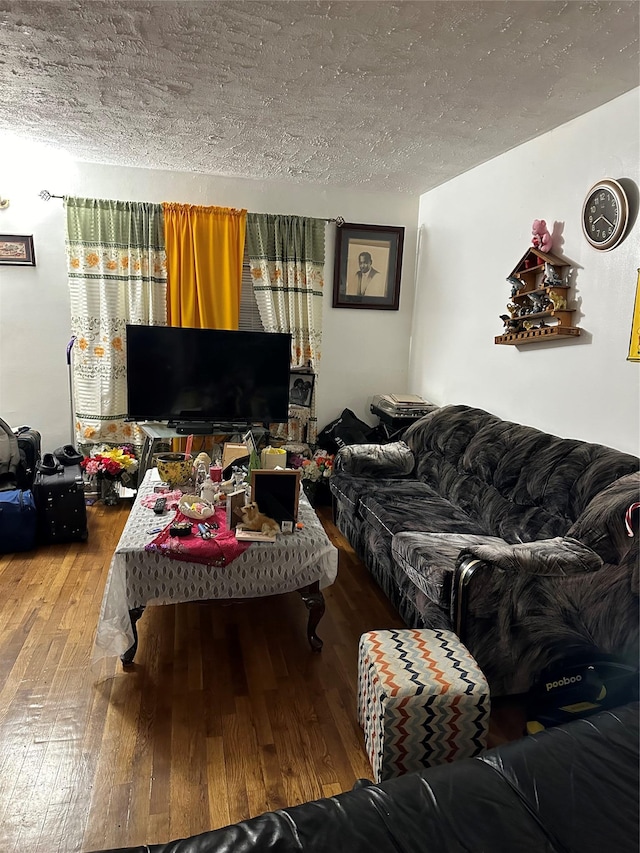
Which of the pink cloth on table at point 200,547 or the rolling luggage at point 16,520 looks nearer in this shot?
the pink cloth on table at point 200,547

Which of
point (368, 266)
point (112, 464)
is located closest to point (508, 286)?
point (368, 266)

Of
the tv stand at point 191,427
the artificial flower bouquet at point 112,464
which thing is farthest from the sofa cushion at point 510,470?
the artificial flower bouquet at point 112,464

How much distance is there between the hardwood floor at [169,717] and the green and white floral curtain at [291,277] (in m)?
2.03

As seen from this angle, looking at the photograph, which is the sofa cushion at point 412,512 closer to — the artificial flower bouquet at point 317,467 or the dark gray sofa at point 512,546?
the dark gray sofa at point 512,546

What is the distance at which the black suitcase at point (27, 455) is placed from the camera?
342cm

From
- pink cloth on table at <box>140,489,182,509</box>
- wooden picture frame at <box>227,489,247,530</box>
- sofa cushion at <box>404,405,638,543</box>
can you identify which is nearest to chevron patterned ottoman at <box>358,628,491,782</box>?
wooden picture frame at <box>227,489,247,530</box>

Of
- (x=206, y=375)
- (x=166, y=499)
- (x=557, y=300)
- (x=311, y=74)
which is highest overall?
(x=311, y=74)

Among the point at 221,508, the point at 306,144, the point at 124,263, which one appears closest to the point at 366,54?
the point at 306,144

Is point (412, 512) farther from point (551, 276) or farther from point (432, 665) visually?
point (551, 276)

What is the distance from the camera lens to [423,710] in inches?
61.3

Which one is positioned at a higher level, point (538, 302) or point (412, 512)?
point (538, 302)

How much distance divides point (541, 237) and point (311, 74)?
1424 millimetres

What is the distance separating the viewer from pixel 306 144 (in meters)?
3.14

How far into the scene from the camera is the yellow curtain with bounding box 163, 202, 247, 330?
12.8ft
